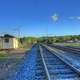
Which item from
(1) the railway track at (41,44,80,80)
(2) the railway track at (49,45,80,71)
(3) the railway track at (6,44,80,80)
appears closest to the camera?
(1) the railway track at (41,44,80,80)

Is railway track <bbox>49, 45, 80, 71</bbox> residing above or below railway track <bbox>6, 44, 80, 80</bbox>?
above

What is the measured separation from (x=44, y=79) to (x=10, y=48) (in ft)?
139

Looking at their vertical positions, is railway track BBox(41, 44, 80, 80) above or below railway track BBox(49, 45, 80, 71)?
below

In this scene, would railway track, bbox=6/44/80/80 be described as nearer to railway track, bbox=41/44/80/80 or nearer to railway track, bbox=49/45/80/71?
railway track, bbox=41/44/80/80

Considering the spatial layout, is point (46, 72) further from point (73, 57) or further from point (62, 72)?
point (73, 57)

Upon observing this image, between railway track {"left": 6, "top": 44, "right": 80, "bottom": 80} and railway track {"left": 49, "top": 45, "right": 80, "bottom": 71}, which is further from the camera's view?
railway track {"left": 49, "top": 45, "right": 80, "bottom": 71}

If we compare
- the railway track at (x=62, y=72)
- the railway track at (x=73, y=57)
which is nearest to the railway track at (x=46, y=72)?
the railway track at (x=62, y=72)

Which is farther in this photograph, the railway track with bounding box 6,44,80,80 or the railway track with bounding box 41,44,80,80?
the railway track with bounding box 6,44,80,80

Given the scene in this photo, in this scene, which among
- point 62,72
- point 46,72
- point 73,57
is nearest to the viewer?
point 46,72

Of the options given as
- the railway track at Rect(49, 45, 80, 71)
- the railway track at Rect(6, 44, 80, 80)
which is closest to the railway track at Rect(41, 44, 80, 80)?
the railway track at Rect(6, 44, 80, 80)

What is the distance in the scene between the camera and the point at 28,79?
1197 cm

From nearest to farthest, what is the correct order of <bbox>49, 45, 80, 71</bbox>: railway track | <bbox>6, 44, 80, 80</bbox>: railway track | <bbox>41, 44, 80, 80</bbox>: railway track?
<bbox>41, 44, 80, 80</bbox>: railway track < <bbox>6, 44, 80, 80</bbox>: railway track < <bbox>49, 45, 80, 71</bbox>: railway track

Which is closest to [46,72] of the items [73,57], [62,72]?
[62,72]

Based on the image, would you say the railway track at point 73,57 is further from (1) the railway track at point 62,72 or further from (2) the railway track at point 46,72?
(1) the railway track at point 62,72
